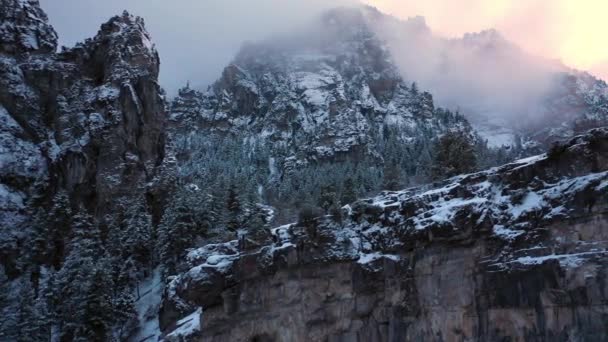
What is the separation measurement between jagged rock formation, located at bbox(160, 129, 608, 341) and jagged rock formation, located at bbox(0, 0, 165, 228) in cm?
2908

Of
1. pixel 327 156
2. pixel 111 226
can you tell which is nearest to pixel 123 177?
pixel 111 226

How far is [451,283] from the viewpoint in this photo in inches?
1661

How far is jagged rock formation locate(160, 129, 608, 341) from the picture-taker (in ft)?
121

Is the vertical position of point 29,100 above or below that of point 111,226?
above

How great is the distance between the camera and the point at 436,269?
1705 inches

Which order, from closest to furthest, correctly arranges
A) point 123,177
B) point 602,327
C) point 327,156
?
point 602,327, point 123,177, point 327,156

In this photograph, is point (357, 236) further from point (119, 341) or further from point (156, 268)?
point (156, 268)

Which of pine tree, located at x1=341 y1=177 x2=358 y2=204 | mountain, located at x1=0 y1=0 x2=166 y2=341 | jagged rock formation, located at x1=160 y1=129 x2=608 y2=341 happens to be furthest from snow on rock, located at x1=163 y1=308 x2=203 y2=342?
pine tree, located at x1=341 y1=177 x2=358 y2=204

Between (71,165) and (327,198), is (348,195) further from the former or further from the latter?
(71,165)

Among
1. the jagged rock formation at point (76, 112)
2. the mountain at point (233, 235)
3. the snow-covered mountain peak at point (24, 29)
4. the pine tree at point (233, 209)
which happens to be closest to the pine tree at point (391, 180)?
the mountain at point (233, 235)

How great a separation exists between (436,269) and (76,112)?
58131mm

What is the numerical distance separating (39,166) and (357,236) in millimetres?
48541

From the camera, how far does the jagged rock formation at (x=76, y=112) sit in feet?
252

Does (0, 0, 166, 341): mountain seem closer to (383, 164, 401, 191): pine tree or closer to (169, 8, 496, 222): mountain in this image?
(169, 8, 496, 222): mountain
